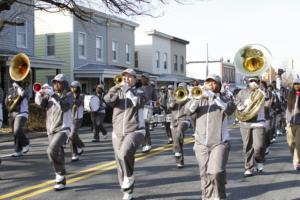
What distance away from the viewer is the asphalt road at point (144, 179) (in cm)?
752

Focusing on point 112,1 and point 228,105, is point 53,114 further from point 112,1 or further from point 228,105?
point 112,1

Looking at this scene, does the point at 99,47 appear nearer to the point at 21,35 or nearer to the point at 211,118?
the point at 21,35

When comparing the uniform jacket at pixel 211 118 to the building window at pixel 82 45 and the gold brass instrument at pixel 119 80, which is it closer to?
the gold brass instrument at pixel 119 80

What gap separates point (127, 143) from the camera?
281 inches

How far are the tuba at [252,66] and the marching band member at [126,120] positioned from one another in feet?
8.19

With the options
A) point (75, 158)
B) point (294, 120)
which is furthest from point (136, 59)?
point (294, 120)

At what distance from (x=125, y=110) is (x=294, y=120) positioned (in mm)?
4185

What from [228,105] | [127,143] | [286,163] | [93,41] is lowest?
[286,163]

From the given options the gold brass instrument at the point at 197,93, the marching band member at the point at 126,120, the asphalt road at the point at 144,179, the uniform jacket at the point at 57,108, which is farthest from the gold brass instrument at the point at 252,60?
the uniform jacket at the point at 57,108

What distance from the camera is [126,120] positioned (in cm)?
728

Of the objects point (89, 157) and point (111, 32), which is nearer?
point (89, 157)

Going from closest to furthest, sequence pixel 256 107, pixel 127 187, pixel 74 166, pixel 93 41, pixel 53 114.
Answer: pixel 127 187, pixel 53 114, pixel 256 107, pixel 74 166, pixel 93 41

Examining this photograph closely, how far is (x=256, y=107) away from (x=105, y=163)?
11.8ft

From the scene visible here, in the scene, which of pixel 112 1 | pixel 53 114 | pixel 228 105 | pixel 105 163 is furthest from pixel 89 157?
pixel 112 1
